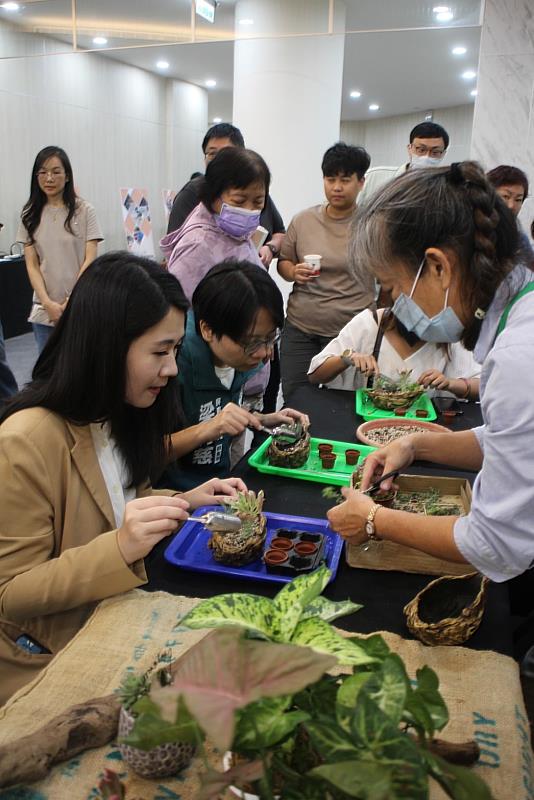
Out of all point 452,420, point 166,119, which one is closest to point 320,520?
point 452,420

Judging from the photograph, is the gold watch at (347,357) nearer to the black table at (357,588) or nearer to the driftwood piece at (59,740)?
the black table at (357,588)

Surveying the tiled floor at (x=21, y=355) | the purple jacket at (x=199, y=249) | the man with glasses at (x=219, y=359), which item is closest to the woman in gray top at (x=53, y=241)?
the tiled floor at (x=21, y=355)

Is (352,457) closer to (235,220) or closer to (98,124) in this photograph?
(235,220)

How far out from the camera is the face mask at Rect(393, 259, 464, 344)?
121 centimetres

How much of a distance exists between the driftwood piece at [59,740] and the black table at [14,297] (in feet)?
19.9

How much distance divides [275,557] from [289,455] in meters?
0.56

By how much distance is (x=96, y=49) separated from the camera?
599 centimetres

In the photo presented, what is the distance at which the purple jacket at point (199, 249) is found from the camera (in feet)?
8.89

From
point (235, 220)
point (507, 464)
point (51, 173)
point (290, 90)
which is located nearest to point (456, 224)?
point (507, 464)

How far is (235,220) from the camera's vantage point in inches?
107

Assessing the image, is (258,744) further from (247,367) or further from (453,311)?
(247,367)

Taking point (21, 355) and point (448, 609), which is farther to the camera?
point (21, 355)

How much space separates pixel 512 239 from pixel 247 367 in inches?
44.3

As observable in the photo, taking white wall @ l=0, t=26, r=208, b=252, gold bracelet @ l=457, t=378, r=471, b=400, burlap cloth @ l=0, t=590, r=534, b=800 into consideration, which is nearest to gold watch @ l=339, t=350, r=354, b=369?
gold bracelet @ l=457, t=378, r=471, b=400
